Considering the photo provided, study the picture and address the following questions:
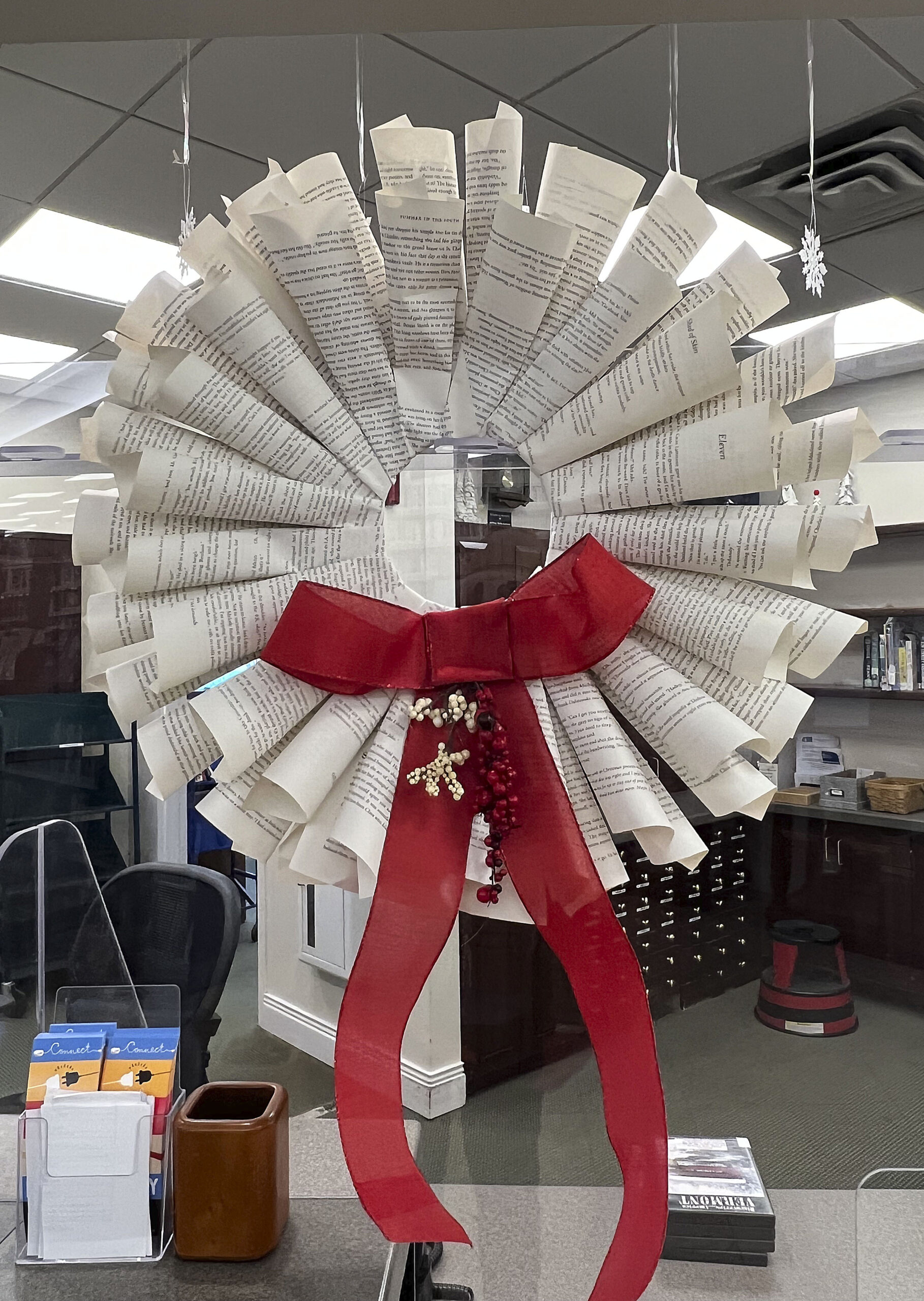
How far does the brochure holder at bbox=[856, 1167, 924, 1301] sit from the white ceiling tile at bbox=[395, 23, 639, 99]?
131 cm

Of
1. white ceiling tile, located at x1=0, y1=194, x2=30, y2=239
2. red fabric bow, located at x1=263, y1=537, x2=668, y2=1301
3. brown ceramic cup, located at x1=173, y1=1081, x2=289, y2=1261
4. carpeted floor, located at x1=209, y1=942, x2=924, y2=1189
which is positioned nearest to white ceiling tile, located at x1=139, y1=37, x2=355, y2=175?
white ceiling tile, located at x1=0, y1=194, x2=30, y2=239

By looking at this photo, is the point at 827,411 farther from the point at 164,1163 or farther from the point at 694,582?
the point at 164,1163

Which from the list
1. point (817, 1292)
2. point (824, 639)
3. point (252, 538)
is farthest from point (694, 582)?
point (817, 1292)

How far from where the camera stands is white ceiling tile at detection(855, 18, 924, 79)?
45.8 inches

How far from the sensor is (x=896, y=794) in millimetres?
1128

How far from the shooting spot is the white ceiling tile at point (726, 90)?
3.87 ft

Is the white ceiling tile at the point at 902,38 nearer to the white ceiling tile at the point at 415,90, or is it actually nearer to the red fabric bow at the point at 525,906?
the white ceiling tile at the point at 415,90

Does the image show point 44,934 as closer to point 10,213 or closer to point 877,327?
point 10,213

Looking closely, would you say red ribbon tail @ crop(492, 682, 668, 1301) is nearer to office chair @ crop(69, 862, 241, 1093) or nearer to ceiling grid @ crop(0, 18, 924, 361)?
office chair @ crop(69, 862, 241, 1093)

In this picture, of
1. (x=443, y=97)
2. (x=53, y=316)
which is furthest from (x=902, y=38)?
(x=53, y=316)

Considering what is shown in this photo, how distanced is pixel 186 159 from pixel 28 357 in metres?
0.31

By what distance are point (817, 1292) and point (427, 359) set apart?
3.21 ft

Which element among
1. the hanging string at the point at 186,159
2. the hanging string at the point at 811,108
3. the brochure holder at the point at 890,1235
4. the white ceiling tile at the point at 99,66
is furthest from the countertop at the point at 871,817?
the white ceiling tile at the point at 99,66

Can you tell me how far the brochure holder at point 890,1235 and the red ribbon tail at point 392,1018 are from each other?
455 millimetres
